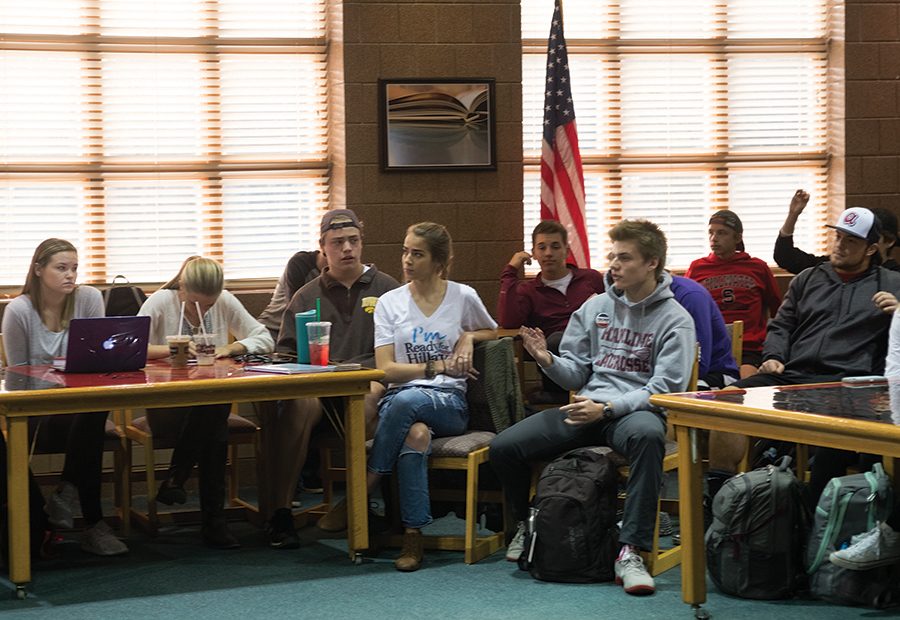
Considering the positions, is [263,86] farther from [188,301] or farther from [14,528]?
[14,528]

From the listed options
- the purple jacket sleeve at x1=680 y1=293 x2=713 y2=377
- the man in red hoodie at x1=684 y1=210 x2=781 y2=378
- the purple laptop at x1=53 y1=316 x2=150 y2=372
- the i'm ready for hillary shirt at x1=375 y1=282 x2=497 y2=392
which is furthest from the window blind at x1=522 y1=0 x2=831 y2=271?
the purple laptop at x1=53 y1=316 x2=150 y2=372

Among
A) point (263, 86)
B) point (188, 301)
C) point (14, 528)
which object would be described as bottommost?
point (14, 528)

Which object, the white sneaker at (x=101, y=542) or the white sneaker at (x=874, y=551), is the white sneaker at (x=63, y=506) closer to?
the white sneaker at (x=101, y=542)

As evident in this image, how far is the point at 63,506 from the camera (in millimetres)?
4230

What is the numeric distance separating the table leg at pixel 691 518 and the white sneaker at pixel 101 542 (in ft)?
6.67

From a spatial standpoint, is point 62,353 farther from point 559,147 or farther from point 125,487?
point 559,147

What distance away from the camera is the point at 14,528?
3658mm

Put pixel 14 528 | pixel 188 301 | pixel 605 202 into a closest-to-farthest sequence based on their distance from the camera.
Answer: pixel 14 528 < pixel 188 301 < pixel 605 202

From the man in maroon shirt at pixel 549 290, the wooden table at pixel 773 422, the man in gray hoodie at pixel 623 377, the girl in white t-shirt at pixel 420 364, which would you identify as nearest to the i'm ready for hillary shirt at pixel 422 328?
the girl in white t-shirt at pixel 420 364

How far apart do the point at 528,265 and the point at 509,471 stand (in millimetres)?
2051

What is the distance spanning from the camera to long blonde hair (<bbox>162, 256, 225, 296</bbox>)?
4.48 metres

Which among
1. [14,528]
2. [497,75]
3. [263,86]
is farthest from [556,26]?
[14,528]

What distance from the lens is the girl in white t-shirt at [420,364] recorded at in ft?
13.6

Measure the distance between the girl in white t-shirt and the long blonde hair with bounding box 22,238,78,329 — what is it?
1.14 metres
